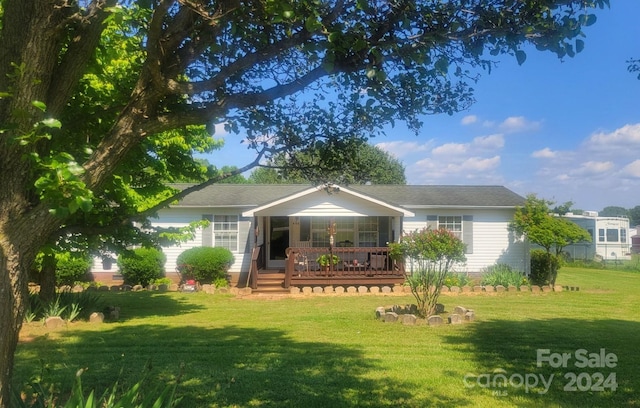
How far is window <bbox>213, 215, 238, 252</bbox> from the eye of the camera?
21656mm

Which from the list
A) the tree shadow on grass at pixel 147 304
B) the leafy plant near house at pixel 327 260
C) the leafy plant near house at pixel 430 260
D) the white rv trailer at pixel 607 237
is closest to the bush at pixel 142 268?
the tree shadow on grass at pixel 147 304

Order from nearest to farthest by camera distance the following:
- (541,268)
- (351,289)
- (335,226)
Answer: (351,289) < (335,226) < (541,268)

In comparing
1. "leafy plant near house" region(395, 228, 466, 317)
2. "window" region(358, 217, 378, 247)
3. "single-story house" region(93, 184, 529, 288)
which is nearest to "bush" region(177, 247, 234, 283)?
"single-story house" region(93, 184, 529, 288)

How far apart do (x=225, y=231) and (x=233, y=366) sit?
47.1 ft

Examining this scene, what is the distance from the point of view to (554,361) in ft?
26.4

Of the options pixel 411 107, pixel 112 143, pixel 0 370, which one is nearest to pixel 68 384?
pixel 0 370

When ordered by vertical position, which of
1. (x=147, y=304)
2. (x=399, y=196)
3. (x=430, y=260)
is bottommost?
(x=147, y=304)

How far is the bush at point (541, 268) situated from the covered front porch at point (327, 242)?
5.66m

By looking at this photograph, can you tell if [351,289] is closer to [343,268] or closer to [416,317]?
[343,268]

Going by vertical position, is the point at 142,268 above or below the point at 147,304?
above

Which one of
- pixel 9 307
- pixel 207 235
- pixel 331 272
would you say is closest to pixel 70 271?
pixel 207 235

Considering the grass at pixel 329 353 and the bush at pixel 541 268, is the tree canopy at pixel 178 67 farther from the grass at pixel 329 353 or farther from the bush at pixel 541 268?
the bush at pixel 541 268

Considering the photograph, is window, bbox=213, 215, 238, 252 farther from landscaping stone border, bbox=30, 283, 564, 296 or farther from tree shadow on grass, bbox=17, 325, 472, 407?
tree shadow on grass, bbox=17, 325, 472, 407

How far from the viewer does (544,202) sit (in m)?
20.5
